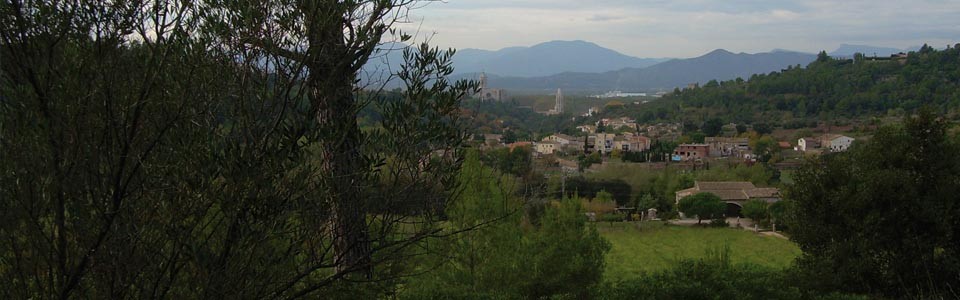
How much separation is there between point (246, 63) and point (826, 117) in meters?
72.0

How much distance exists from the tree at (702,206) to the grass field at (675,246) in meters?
0.90

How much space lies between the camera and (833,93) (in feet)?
228

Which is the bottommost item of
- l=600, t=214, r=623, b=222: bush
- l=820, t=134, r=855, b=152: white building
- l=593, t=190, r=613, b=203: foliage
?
l=600, t=214, r=623, b=222: bush

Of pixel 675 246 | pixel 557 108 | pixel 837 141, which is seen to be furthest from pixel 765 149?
pixel 557 108

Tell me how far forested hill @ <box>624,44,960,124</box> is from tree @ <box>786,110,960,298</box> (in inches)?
1980

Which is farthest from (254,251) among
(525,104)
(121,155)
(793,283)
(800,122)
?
(525,104)

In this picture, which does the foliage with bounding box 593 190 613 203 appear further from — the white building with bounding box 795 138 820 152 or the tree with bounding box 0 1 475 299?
the tree with bounding box 0 1 475 299

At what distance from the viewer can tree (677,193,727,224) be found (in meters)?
29.4

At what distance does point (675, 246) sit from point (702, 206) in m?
5.46

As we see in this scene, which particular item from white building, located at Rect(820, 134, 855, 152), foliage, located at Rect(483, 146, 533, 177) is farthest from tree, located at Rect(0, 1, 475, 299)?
white building, located at Rect(820, 134, 855, 152)

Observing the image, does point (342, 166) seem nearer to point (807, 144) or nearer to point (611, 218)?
point (611, 218)

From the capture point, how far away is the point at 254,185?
248 centimetres

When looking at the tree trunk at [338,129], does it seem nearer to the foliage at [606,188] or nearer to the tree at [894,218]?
the tree at [894,218]

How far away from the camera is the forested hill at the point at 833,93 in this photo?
201ft
